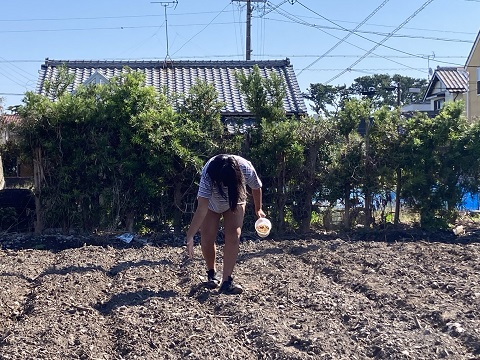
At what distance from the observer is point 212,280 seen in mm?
7402

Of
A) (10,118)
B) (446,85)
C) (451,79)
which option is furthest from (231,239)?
(451,79)

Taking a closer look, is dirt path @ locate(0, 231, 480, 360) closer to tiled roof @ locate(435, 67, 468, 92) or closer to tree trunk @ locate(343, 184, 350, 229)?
tree trunk @ locate(343, 184, 350, 229)

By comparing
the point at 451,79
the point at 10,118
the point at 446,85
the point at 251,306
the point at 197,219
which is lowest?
the point at 251,306

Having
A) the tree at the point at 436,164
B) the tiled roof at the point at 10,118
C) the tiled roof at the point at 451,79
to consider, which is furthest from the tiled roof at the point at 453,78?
the tiled roof at the point at 10,118

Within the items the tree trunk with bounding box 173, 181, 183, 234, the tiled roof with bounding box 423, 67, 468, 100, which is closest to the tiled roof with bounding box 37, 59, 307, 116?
the tree trunk with bounding box 173, 181, 183, 234

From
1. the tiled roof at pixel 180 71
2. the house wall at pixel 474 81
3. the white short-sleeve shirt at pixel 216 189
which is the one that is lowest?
the white short-sleeve shirt at pixel 216 189

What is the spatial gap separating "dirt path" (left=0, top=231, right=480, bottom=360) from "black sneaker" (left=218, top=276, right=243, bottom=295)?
80mm

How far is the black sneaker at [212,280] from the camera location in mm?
7320

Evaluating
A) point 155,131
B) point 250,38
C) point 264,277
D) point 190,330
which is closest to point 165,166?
point 155,131

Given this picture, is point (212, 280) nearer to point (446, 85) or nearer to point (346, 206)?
point (346, 206)

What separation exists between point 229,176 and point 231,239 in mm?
707

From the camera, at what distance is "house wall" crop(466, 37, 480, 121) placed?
3286cm

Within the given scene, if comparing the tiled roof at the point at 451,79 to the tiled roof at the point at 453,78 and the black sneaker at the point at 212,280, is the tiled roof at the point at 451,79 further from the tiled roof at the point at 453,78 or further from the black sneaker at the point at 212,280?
the black sneaker at the point at 212,280

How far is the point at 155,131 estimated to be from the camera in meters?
11.7
